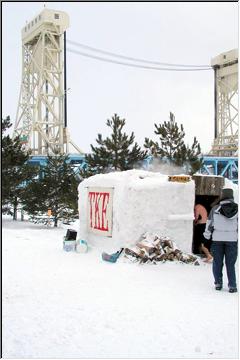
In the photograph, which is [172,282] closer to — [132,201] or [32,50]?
[132,201]

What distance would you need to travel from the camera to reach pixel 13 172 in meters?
20.2

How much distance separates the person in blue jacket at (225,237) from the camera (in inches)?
260

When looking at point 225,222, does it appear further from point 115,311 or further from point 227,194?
point 115,311

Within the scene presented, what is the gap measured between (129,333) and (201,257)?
5.00 meters

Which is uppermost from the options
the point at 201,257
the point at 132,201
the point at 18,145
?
the point at 18,145

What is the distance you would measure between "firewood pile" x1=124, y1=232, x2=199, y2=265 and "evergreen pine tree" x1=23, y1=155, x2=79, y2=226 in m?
10.9

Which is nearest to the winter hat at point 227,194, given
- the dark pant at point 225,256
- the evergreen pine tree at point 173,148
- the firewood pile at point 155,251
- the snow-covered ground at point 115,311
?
the dark pant at point 225,256

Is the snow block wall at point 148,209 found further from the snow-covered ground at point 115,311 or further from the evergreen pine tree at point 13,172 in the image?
the evergreen pine tree at point 13,172

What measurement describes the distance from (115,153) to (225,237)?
49.4 ft

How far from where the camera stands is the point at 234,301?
19.7 ft

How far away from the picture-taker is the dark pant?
655 cm

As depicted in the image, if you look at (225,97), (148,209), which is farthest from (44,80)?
(148,209)

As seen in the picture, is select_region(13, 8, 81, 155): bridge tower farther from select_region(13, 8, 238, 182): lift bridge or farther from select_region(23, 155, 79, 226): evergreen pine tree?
select_region(23, 155, 79, 226): evergreen pine tree

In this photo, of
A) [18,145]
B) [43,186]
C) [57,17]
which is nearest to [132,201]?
[43,186]
